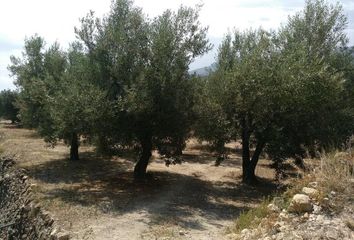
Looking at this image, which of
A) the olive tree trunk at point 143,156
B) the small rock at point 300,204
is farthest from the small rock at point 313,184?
the olive tree trunk at point 143,156

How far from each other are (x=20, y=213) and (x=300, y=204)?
A: 38.8 feet

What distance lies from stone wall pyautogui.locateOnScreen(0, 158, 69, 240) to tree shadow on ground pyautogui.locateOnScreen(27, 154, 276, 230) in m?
0.86

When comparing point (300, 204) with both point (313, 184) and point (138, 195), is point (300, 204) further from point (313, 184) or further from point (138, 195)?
point (138, 195)

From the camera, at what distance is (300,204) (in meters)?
10.4

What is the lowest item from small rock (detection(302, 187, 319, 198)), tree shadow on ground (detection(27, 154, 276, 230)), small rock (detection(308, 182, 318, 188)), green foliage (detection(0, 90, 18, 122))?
tree shadow on ground (detection(27, 154, 276, 230))

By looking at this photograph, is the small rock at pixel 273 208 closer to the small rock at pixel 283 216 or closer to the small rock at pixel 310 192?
the small rock at pixel 283 216

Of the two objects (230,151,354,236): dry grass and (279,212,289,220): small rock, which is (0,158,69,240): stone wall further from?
(279,212,289,220): small rock

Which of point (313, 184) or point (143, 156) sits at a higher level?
point (143, 156)

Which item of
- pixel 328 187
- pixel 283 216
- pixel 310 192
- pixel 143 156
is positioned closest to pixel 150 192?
pixel 143 156

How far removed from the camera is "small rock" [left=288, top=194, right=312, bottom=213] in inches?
406

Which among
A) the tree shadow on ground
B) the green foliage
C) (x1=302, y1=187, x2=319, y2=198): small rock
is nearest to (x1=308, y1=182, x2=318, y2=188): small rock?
(x1=302, y1=187, x2=319, y2=198): small rock

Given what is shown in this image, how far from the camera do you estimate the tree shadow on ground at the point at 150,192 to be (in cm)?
1585

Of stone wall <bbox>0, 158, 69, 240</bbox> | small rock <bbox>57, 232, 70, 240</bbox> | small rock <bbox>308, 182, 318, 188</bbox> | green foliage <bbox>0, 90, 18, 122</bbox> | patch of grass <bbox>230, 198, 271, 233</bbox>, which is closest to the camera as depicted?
small rock <bbox>308, 182, 318, 188</bbox>

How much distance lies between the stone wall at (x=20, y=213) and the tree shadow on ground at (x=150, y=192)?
0.86 m
